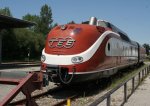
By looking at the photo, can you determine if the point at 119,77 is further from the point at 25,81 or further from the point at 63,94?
the point at 25,81

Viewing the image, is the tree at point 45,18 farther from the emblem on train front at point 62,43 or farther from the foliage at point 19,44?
the emblem on train front at point 62,43

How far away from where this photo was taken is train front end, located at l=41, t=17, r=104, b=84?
44.5 ft

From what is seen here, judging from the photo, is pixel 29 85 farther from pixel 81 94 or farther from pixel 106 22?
pixel 106 22

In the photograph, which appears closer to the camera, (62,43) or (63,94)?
(62,43)

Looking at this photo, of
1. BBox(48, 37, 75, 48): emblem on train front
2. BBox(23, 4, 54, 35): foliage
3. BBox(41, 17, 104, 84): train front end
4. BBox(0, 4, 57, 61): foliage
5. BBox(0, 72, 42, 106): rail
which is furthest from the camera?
BBox(23, 4, 54, 35): foliage

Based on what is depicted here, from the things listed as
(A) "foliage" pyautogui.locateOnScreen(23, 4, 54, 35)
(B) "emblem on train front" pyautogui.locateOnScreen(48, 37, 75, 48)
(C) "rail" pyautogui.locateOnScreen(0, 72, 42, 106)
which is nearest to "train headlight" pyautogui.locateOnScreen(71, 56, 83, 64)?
(B) "emblem on train front" pyautogui.locateOnScreen(48, 37, 75, 48)

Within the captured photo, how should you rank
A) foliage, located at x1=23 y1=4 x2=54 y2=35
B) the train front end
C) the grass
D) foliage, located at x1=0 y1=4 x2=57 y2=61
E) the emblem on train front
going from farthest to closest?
foliage, located at x1=23 y1=4 x2=54 y2=35 < foliage, located at x1=0 y1=4 x2=57 y2=61 < the grass < the emblem on train front < the train front end

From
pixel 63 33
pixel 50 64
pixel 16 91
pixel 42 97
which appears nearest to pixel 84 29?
pixel 63 33

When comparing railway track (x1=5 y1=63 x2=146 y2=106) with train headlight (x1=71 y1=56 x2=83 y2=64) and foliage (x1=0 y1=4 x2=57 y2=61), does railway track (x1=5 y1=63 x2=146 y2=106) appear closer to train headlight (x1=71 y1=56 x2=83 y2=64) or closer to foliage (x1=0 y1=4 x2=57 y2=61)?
train headlight (x1=71 y1=56 x2=83 y2=64)

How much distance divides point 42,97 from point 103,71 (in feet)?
11.3

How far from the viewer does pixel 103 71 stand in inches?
621

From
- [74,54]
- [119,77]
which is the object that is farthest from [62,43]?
[119,77]

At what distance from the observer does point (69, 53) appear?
13.8m

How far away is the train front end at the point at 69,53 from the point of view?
13.6m
